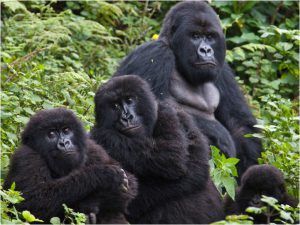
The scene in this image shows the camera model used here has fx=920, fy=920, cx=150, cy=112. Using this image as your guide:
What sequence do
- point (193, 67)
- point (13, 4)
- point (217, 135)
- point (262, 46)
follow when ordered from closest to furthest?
point (217, 135), point (193, 67), point (13, 4), point (262, 46)

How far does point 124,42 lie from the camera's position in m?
9.66

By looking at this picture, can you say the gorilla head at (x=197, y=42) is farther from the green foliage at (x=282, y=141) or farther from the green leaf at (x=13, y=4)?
the green leaf at (x=13, y=4)

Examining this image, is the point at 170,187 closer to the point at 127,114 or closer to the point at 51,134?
the point at 127,114

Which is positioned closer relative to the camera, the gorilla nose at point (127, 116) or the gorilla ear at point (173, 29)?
the gorilla nose at point (127, 116)

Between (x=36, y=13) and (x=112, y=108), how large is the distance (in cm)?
406

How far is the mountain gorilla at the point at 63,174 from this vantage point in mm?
5211

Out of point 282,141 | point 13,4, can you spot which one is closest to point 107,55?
point 13,4

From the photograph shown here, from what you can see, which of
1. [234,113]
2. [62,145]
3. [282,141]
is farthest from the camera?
[234,113]

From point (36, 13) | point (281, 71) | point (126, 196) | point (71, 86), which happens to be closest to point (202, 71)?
point (71, 86)

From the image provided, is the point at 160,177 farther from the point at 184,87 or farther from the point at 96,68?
the point at 96,68

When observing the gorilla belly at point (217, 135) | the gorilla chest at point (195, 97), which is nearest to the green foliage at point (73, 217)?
the gorilla belly at point (217, 135)

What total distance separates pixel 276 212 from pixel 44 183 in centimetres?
156

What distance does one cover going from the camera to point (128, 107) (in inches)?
228

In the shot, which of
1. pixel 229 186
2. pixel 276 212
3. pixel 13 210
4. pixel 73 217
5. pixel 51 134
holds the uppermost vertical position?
pixel 51 134
